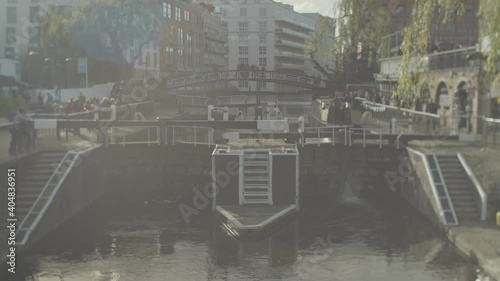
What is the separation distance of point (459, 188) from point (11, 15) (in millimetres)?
55307

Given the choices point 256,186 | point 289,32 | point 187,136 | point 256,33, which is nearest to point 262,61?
point 256,33

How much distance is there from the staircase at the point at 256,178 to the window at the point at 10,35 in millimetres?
43306

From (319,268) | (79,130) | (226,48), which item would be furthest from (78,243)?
(226,48)

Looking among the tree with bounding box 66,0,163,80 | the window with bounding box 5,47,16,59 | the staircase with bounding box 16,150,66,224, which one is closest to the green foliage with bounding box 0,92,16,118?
the staircase with bounding box 16,150,66,224

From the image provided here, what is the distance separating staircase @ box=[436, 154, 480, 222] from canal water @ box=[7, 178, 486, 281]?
123cm

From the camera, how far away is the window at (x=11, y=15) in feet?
214

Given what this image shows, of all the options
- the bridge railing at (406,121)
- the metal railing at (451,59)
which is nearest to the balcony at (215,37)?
the bridge railing at (406,121)

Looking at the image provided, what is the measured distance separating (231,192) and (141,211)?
3945 millimetres

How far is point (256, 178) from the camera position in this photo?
25.0 m

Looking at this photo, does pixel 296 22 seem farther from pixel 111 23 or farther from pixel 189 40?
pixel 111 23

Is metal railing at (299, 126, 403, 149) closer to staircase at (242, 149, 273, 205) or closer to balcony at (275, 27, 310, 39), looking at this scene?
staircase at (242, 149, 273, 205)

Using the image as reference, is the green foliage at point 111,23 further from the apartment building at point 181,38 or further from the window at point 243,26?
the window at point 243,26

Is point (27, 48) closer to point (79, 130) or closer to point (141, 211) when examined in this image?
point (79, 130)

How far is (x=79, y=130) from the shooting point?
97.7ft
